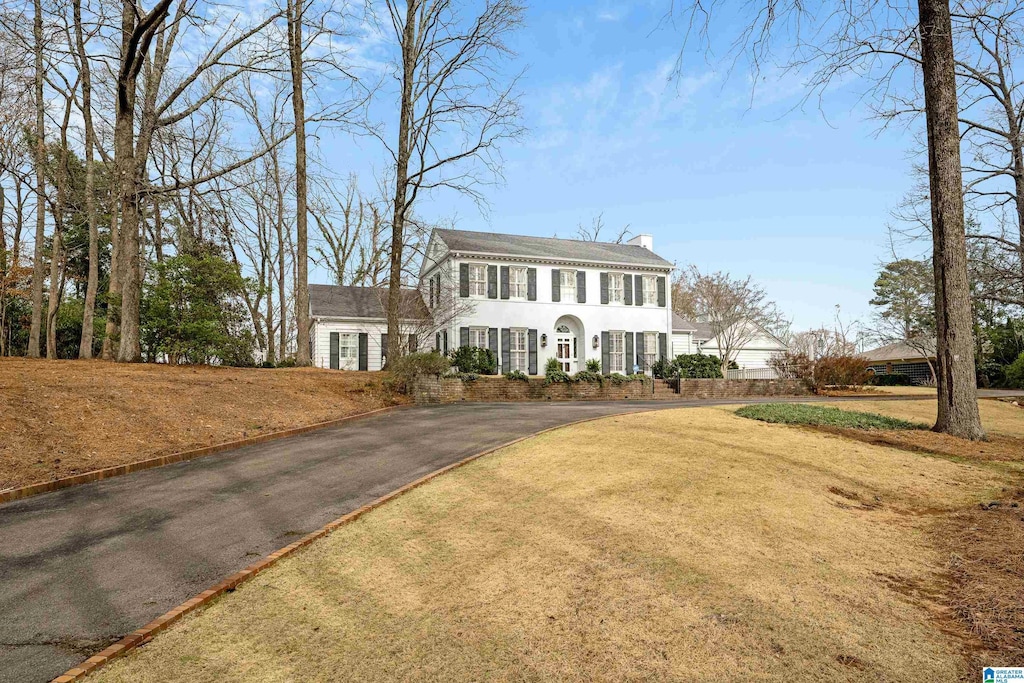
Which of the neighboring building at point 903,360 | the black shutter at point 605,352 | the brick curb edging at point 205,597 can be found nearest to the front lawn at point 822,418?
the brick curb edging at point 205,597

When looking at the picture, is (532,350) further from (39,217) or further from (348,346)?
(39,217)

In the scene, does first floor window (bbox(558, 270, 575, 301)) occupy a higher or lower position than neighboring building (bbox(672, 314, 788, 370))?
higher

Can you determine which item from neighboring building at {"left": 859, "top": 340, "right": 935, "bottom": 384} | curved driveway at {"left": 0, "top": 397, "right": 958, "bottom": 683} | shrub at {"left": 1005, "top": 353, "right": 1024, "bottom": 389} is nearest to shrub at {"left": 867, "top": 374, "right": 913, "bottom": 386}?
neighboring building at {"left": 859, "top": 340, "right": 935, "bottom": 384}

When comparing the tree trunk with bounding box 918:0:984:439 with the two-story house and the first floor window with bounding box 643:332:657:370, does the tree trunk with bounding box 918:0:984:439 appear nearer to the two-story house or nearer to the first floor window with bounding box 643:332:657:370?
the two-story house

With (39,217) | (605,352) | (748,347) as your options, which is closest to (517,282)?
(605,352)

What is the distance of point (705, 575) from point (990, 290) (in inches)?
965

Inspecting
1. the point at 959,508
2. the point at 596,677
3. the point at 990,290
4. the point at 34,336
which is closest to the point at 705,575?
the point at 596,677

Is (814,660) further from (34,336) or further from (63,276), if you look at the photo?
(63,276)

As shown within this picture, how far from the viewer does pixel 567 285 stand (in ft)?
95.2

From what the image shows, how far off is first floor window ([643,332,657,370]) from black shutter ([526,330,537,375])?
19.1ft

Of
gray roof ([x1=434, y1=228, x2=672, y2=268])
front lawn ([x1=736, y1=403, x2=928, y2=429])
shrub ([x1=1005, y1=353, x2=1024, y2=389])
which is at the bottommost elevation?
front lawn ([x1=736, y1=403, x2=928, y2=429])

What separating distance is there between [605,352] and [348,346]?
1244 cm

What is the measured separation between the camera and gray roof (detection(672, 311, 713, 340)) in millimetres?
34500

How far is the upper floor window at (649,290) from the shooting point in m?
30.3
